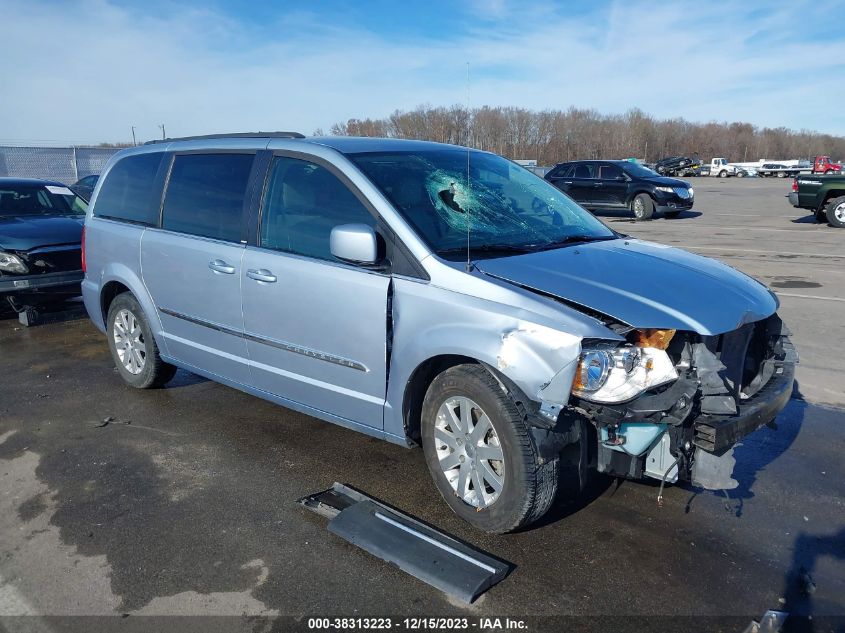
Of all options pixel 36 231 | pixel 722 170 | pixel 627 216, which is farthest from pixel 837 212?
pixel 722 170

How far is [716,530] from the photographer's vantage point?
3.39 meters

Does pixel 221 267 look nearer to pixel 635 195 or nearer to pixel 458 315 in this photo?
pixel 458 315

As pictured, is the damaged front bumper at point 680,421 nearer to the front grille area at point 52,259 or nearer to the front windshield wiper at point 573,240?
the front windshield wiper at point 573,240

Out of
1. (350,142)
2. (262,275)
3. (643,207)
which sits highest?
(350,142)

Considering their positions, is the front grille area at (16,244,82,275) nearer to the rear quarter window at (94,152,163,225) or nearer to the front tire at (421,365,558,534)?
the rear quarter window at (94,152,163,225)

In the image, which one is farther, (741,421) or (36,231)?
(36,231)

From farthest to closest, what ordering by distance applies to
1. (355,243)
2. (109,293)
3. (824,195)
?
(824,195) < (109,293) < (355,243)

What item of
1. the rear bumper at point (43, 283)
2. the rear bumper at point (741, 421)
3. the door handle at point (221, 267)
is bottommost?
the rear bumper at point (43, 283)

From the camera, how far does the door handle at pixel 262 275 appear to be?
4.03 m

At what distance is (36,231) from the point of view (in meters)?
7.81

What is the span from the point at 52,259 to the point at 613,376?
22.7ft

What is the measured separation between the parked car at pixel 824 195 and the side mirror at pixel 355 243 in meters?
16.4

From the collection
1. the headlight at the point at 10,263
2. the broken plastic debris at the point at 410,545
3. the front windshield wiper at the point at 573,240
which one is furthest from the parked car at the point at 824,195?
the headlight at the point at 10,263

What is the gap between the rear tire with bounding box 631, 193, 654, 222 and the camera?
19188mm
